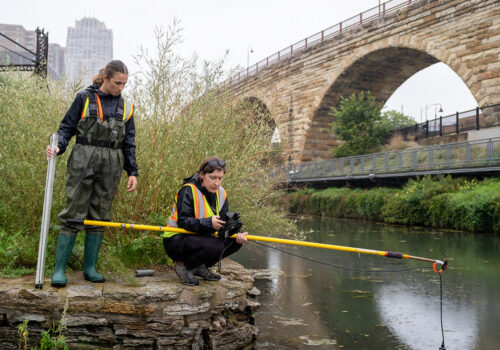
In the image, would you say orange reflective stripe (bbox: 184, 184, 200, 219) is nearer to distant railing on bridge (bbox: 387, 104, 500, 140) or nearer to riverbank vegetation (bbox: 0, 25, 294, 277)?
riverbank vegetation (bbox: 0, 25, 294, 277)

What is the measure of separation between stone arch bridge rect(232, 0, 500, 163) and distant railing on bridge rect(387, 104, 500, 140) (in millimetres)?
527

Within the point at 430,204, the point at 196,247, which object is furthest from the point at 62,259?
the point at 430,204

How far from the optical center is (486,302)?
4.40 meters

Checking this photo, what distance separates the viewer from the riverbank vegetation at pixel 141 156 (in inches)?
147

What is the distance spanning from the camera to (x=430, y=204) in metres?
11.6

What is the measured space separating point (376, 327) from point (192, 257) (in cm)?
166

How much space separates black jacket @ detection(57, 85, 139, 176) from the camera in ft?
9.97

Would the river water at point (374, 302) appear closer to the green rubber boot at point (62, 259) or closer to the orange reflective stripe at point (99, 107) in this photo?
the green rubber boot at point (62, 259)

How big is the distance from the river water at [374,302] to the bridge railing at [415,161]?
9.50 feet

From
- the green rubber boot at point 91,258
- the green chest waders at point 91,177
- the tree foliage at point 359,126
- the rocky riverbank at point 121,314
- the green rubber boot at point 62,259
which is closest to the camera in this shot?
the rocky riverbank at point 121,314

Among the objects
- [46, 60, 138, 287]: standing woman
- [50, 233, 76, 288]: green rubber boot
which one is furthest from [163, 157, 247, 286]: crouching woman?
[50, 233, 76, 288]: green rubber boot

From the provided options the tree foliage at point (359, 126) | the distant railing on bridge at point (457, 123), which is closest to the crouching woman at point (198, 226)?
the distant railing on bridge at point (457, 123)

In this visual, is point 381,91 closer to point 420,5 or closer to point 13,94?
point 420,5

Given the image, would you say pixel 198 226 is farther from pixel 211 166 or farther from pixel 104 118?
pixel 104 118
